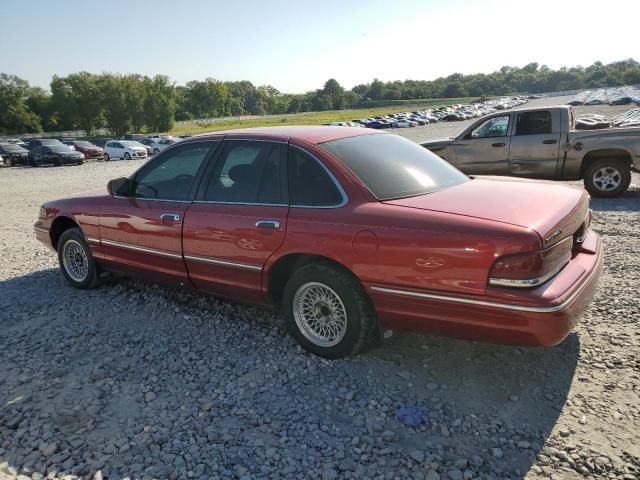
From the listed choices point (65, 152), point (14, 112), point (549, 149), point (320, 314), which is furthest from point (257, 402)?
point (14, 112)

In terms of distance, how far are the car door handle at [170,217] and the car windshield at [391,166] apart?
4.84 feet

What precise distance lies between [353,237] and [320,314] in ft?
2.36

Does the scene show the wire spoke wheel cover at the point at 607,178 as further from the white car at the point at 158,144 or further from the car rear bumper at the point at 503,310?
the white car at the point at 158,144

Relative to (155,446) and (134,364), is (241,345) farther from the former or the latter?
(155,446)

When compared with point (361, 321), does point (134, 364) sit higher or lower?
lower

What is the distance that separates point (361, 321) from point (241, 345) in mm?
1146

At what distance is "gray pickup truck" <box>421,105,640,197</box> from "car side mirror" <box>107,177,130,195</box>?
7.38 m

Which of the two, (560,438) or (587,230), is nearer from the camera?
(560,438)

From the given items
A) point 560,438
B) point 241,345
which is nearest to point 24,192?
point 241,345

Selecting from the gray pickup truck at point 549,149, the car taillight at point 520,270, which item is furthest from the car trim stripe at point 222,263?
the gray pickup truck at point 549,149

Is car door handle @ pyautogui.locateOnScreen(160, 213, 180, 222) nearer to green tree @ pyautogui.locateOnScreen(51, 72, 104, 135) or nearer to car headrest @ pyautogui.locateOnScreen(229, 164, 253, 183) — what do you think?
car headrest @ pyautogui.locateOnScreen(229, 164, 253, 183)

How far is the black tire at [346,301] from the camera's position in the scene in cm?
329

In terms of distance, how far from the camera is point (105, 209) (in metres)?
4.85

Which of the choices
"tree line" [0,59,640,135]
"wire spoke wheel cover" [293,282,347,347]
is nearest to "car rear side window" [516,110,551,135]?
"wire spoke wheel cover" [293,282,347,347]
